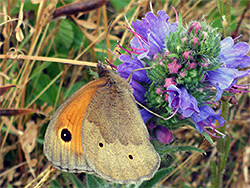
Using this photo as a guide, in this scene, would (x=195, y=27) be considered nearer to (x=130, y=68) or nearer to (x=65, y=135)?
(x=130, y=68)

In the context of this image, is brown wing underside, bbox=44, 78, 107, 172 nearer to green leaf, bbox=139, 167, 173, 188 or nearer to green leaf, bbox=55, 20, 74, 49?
green leaf, bbox=139, 167, 173, 188

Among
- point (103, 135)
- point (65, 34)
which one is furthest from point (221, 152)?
point (65, 34)

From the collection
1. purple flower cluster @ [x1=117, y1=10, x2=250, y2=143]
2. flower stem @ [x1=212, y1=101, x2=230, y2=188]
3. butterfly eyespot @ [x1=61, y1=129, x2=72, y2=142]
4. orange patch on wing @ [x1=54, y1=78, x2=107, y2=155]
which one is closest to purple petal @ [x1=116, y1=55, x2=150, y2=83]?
purple flower cluster @ [x1=117, y1=10, x2=250, y2=143]

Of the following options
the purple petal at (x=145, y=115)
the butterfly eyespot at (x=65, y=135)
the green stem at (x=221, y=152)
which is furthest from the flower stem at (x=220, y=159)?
the butterfly eyespot at (x=65, y=135)

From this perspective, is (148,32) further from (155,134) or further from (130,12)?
(130,12)

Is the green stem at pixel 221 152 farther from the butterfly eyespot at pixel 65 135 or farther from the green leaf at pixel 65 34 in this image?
the green leaf at pixel 65 34

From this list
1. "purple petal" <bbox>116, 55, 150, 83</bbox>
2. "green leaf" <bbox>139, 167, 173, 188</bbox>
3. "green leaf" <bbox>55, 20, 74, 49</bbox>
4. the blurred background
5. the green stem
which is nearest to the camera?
"purple petal" <bbox>116, 55, 150, 83</bbox>
